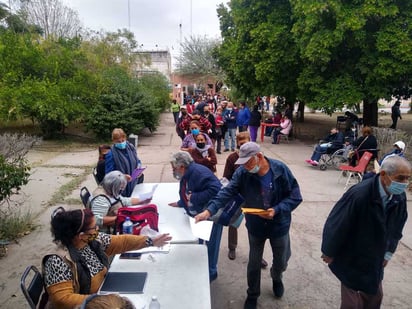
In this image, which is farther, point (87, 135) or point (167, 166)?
point (87, 135)

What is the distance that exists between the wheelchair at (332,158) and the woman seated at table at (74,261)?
8.12 metres

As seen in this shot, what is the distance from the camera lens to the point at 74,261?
2283 millimetres

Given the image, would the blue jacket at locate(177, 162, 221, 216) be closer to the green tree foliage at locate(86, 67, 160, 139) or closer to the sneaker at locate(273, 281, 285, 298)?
the sneaker at locate(273, 281, 285, 298)

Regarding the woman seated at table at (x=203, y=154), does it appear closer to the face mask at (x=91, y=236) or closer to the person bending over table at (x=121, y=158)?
the person bending over table at (x=121, y=158)

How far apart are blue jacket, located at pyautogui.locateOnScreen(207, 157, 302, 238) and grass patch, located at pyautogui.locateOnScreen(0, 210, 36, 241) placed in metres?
3.45

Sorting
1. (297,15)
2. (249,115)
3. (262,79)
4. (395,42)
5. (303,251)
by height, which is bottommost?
(303,251)

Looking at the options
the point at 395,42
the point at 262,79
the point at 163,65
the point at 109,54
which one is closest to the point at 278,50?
the point at 262,79

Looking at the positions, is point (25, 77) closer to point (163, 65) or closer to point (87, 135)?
point (87, 135)

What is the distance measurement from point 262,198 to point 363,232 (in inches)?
36.6

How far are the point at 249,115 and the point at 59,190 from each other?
7.82m

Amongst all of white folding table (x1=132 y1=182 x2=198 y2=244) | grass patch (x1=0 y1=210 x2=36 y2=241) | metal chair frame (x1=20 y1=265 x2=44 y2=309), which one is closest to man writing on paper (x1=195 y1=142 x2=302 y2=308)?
white folding table (x1=132 y1=182 x2=198 y2=244)

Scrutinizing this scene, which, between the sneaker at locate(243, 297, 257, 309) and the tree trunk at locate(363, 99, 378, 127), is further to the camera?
the tree trunk at locate(363, 99, 378, 127)

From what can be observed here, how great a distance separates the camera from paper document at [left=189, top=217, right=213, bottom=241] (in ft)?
10.7

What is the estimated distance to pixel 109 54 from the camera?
2130 cm
